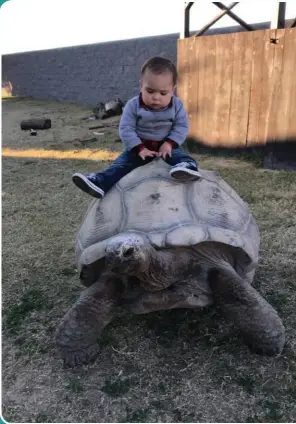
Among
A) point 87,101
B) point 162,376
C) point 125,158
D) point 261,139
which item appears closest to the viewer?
point 162,376

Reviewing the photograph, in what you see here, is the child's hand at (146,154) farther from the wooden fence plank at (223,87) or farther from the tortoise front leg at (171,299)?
the wooden fence plank at (223,87)

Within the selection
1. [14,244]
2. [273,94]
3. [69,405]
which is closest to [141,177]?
[69,405]

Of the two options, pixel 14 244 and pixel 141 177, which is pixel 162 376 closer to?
pixel 141 177

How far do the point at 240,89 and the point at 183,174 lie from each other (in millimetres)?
4201

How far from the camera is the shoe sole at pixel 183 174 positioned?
237 centimetres

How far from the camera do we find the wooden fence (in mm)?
5449

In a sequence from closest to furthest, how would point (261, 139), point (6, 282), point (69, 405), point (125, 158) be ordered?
1. point (69, 405)
2. point (125, 158)
3. point (6, 282)
4. point (261, 139)

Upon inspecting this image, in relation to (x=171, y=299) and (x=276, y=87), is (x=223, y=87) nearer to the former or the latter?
(x=276, y=87)

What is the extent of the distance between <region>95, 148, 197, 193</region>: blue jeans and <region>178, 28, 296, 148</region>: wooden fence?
3.31 meters

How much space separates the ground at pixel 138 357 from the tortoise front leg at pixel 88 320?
6 centimetres

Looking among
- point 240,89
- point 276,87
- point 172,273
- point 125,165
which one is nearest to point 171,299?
point 172,273

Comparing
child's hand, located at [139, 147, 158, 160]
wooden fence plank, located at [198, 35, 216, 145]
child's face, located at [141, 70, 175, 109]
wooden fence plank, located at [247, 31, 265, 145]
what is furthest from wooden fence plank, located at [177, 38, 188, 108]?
child's hand, located at [139, 147, 158, 160]

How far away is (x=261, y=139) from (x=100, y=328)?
178 inches

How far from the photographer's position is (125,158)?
2.75 meters
